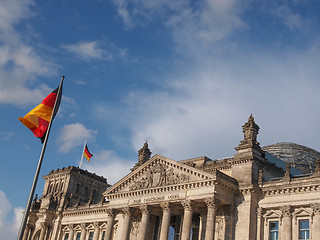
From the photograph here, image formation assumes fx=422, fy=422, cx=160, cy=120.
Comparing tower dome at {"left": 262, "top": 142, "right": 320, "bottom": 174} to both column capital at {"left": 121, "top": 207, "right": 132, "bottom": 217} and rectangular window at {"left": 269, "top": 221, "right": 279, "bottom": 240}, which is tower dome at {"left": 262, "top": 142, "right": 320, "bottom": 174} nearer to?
rectangular window at {"left": 269, "top": 221, "right": 279, "bottom": 240}

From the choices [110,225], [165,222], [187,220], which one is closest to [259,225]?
[187,220]

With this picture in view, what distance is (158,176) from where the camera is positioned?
47469mm

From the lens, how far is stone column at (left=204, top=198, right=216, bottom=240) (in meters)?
39.9

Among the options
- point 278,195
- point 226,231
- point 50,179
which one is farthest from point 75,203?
point 278,195

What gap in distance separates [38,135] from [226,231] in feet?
78.6

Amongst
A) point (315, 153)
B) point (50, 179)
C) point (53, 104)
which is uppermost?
point (315, 153)

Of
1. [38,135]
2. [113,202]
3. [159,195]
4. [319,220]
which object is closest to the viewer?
[38,135]

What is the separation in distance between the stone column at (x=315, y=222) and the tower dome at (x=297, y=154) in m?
21.7

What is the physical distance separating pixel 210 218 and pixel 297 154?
27.0 metres

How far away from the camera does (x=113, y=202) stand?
51312mm

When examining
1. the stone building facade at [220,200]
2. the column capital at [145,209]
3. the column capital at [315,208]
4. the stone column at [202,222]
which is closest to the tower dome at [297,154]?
the stone building facade at [220,200]

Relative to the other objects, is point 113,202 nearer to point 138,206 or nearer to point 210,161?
point 138,206

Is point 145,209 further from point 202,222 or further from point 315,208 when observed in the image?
point 315,208

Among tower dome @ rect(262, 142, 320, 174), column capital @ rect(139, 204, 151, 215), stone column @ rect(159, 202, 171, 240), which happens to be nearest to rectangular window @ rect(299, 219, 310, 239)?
stone column @ rect(159, 202, 171, 240)
